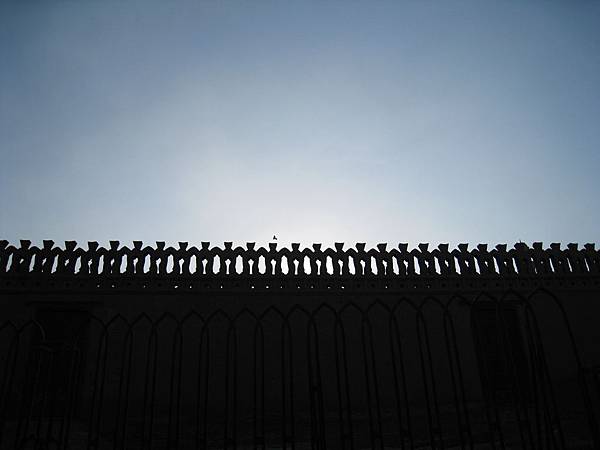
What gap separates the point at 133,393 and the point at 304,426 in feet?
11.8

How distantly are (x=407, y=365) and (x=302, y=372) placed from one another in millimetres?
2371

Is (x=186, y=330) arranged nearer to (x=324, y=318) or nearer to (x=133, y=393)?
(x=133, y=393)

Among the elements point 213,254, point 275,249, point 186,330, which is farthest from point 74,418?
point 275,249

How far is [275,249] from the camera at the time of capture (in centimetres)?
1130

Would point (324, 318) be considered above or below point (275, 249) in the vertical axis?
below

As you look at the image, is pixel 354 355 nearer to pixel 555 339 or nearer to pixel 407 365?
pixel 407 365

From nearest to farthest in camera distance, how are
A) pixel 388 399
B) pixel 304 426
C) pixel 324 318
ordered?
1. pixel 304 426
2. pixel 388 399
3. pixel 324 318

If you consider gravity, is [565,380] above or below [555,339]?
below

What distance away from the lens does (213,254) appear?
11.1m

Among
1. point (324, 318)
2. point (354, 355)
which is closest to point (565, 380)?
point (354, 355)

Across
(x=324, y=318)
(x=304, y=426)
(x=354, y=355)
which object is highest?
(x=324, y=318)

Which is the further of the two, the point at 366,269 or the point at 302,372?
the point at 366,269

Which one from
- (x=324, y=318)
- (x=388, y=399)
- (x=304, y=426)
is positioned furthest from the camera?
(x=324, y=318)

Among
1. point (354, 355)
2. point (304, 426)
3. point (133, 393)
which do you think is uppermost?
point (354, 355)
